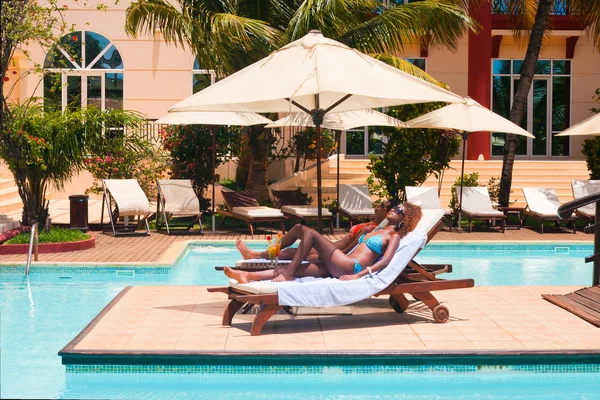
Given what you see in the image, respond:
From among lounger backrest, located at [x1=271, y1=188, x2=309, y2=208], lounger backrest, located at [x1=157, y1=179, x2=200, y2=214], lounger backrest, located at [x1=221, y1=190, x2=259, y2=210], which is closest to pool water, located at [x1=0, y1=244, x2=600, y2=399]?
lounger backrest, located at [x1=157, y1=179, x2=200, y2=214]

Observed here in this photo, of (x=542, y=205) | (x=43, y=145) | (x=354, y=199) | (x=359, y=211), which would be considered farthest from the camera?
(x=542, y=205)

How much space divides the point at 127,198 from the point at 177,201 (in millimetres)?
1179

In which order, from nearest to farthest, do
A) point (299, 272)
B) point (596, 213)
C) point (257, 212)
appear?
1. point (299, 272)
2. point (596, 213)
3. point (257, 212)

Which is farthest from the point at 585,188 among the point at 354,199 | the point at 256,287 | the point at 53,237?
the point at 256,287

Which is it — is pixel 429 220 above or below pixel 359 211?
above

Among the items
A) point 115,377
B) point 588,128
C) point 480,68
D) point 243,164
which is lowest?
point 115,377

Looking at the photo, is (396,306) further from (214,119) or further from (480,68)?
(480,68)

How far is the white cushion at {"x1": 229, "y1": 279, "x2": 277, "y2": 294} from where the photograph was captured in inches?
278

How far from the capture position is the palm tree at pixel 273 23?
15758mm

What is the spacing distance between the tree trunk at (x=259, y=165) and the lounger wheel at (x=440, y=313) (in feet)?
35.6

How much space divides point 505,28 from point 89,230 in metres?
14.4

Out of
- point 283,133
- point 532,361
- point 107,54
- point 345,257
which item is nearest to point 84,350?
point 345,257

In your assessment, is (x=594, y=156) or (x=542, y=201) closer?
(x=542, y=201)

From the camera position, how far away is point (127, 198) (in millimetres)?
14977
